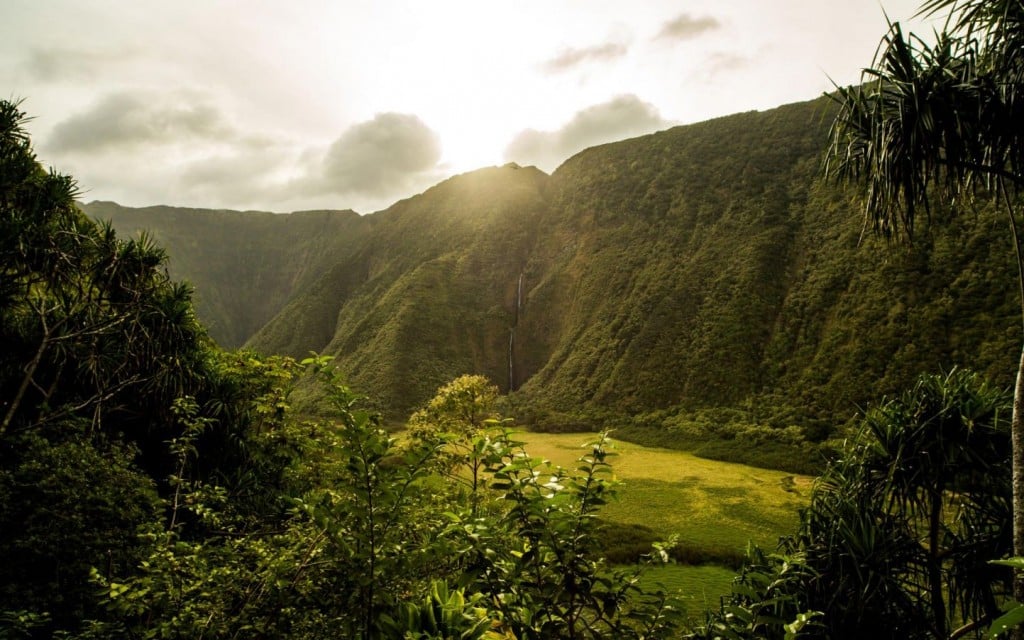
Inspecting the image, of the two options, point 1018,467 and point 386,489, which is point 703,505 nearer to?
point 1018,467

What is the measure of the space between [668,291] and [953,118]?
4792cm

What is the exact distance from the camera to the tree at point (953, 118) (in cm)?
461

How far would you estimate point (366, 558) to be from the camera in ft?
8.94

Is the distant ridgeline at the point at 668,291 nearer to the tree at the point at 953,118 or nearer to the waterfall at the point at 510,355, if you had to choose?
the waterfall at the point at 510,355

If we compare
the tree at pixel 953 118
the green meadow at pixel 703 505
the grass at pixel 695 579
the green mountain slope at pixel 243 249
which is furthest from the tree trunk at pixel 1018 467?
the green mountain slope at pixel 243 249

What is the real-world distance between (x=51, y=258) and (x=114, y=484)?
4.16 m

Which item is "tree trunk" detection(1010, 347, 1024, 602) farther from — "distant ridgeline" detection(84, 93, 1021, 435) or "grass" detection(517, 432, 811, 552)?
"grass" detection(517, 432, 811, 552)

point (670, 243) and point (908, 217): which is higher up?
point (670, 243)

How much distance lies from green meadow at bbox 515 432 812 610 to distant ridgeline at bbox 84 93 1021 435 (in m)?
5.94

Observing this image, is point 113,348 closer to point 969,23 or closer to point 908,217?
point 908,217

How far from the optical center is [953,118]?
4996mm

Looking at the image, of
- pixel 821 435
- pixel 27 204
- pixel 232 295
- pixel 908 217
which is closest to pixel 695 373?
pixel 821 435

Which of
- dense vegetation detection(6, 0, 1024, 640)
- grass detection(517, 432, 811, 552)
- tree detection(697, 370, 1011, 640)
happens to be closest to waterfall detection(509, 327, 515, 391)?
grass detection(517, 432, 811, 552)

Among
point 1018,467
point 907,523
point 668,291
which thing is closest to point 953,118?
point 1018,467
